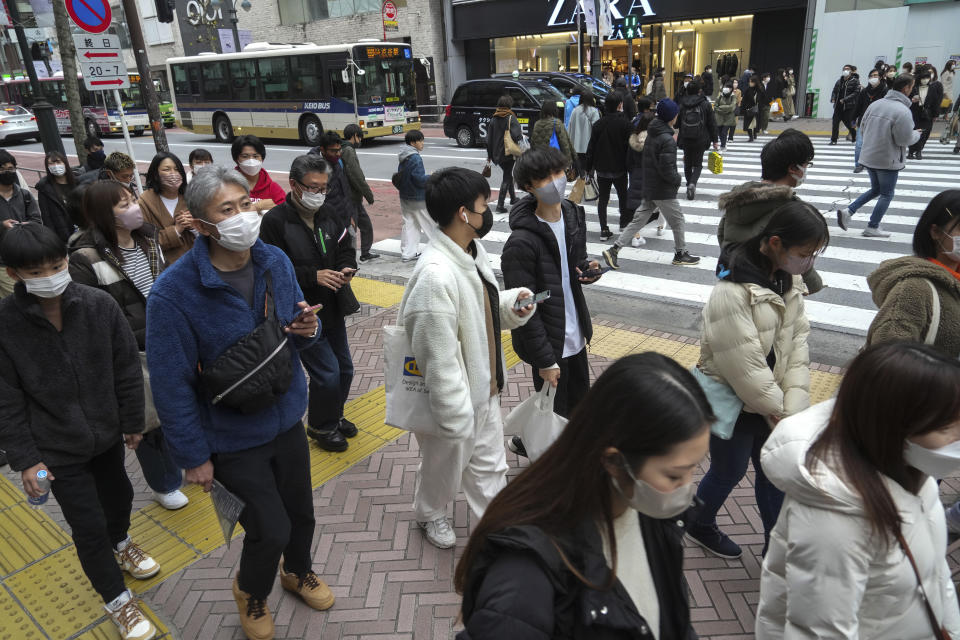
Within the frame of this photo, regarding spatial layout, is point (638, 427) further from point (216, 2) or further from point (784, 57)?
point (216, 2)

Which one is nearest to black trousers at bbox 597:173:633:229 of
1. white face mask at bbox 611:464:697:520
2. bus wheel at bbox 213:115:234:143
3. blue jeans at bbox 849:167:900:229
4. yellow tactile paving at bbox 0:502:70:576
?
blue jeans at bbox 849:167:900:229

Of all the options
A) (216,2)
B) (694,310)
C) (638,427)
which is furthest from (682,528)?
(216,2)

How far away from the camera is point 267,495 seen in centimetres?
263

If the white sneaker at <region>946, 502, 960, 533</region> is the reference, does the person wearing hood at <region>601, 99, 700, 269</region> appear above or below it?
above

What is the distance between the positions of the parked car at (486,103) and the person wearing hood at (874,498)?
15.9m

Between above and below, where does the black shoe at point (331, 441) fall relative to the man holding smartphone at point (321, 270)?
below

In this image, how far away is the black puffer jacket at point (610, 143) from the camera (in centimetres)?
875

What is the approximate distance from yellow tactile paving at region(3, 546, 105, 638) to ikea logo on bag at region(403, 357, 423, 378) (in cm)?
190

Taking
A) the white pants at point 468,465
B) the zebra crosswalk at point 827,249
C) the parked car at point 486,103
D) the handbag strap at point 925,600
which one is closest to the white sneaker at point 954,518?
the handbag strap at point 925,600

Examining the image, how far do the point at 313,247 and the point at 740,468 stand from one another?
8.72 feet

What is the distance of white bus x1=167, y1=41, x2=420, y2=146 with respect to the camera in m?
20.5

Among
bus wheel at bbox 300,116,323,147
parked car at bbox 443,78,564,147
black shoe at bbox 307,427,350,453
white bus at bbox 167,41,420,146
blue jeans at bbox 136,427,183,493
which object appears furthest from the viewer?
bus wheel at bbox 300,116,323,147

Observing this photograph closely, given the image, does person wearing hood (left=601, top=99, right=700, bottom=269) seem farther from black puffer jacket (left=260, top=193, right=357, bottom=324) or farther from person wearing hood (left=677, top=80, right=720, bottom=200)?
black puffer jacket (left=260, top=193, right=357, bottom=324)

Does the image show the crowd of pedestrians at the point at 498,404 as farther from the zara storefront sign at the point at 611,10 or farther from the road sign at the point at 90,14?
the zara storefront sign at the point at 611,10
